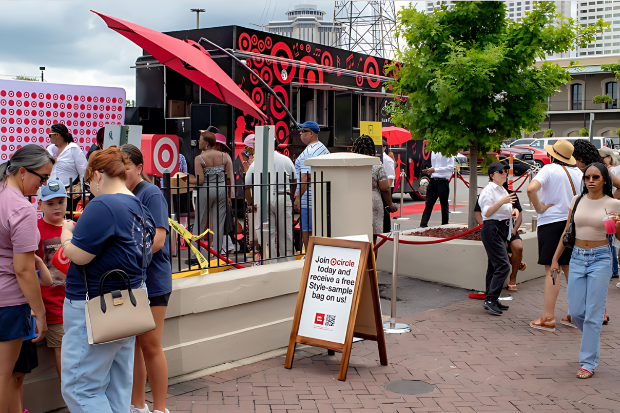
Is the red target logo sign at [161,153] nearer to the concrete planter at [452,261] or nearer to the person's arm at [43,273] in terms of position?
the person's arm at [43,273]

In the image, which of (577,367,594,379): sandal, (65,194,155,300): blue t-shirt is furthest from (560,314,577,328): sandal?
(65,194,155,300): blue t-shirt

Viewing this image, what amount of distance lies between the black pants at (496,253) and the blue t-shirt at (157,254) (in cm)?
433

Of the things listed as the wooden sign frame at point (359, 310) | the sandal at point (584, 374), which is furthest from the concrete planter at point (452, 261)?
the wooden sign frame at point (359, 310)

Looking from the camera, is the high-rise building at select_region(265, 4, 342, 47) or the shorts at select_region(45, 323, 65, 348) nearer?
the shorts at select_region(45, 323, 65, 348)

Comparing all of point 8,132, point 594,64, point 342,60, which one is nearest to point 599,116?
point 594,64

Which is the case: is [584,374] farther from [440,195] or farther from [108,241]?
A: [440,195]

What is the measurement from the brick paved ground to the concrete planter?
165 centimetres

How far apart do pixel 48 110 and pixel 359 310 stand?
7332 mm

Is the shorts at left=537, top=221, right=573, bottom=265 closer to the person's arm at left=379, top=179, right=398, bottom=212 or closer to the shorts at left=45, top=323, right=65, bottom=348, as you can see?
the person's arm at left=379, top=179, right=398, bottom=212

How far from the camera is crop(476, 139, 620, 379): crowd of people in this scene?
527cm

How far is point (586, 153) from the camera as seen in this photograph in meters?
6.16

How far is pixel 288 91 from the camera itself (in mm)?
14117

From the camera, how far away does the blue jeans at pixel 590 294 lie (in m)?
5.24

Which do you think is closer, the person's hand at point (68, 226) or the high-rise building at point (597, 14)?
the person's hand at point (68, 226)
